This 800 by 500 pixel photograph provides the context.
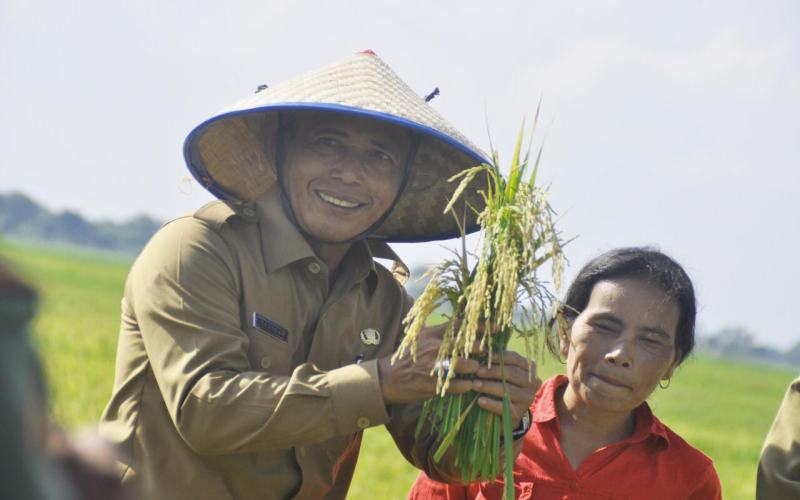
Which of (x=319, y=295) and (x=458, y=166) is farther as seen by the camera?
(x=458, y=166)

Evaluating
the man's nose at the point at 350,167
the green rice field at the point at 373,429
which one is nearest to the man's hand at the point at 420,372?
the green rice field at the point at 373,429

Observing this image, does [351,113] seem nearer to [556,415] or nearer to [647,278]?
[647,278]

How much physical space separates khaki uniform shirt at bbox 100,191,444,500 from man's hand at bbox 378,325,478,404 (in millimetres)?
51

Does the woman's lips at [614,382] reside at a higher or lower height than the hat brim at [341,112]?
lower

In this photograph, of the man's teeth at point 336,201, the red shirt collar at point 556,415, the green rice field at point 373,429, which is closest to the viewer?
the green rice field at point 373,429

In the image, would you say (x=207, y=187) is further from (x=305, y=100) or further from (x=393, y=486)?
(x=393, y=486)

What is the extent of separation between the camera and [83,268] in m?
51.8

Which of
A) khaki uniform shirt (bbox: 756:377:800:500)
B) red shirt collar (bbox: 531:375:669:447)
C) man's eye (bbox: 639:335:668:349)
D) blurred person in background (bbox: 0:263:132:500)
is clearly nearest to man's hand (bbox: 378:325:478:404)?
red shirt collar (bbox: 531:375:669:447)

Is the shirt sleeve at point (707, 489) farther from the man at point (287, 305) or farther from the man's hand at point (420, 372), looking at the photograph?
the man's hand at point (420, 372)

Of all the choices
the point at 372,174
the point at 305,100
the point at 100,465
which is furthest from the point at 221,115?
the point at 100,465

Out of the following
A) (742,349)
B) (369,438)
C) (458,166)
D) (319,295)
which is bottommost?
(742,349)

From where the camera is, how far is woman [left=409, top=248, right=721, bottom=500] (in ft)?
13.4

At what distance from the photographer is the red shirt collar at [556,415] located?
4215 mm

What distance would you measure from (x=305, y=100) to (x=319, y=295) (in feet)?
2.43
